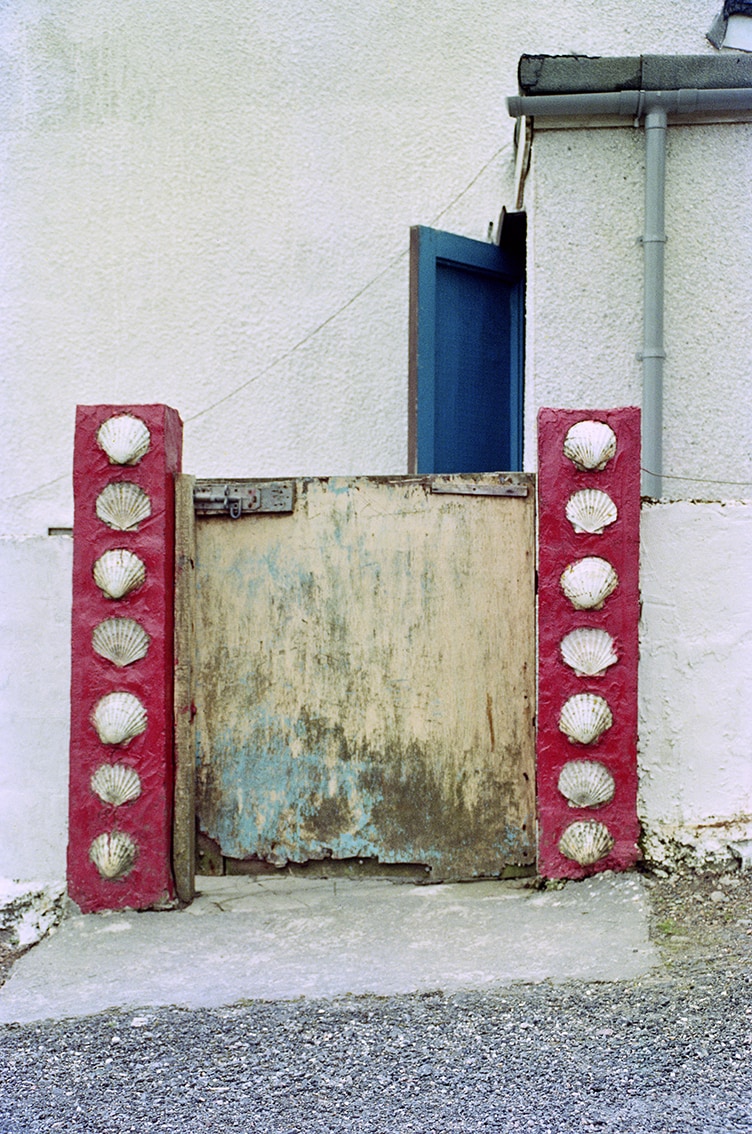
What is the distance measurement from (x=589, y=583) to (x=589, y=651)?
→ 0.77 ft

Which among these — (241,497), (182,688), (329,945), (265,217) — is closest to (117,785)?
(182,688)

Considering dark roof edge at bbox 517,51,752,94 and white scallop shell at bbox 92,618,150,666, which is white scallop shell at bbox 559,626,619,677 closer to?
white scallop shell at bbox 92,618,150,666

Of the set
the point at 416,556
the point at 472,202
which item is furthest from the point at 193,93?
the point at 416,556

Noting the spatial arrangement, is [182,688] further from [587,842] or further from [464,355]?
[464,355]

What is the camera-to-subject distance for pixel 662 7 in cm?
622

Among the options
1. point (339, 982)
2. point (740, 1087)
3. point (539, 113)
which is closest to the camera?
point (740, 1087)

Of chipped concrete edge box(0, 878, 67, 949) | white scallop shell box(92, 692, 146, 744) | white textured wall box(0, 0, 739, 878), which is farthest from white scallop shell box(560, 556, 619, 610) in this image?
white textured wall box(0, 0, 739, 878)

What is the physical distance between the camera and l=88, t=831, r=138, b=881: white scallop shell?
3.83m

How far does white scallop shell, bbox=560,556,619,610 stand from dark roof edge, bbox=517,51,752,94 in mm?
2299

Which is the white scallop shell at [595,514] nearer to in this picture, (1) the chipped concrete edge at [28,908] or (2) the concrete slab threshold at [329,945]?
(2) the concrete slab threshold at [329,945]

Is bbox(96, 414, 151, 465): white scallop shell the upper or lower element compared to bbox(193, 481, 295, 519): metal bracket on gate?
upper

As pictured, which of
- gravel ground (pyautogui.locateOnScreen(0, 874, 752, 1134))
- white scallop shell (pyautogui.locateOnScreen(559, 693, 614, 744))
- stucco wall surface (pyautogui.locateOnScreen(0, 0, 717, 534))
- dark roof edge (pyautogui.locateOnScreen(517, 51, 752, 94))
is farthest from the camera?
stucco wall surface (pyautogui.locateOnScreen(0, 0, 717, 534))

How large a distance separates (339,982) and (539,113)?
145 inches

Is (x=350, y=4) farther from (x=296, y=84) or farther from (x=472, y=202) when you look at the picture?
(x=472, y=202)
